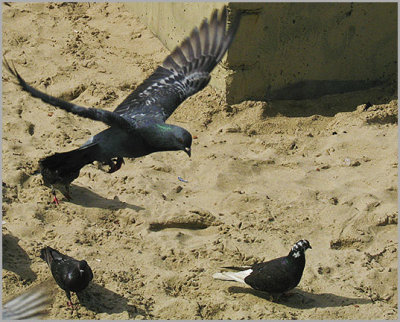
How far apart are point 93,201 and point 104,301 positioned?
62.1 inches

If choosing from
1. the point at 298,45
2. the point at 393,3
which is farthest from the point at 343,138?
the point at 393,3

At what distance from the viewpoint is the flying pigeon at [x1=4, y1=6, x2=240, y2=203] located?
642 centimetres

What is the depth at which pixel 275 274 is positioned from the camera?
19.4 ft

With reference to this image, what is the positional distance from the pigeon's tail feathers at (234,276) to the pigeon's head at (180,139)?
105 cm

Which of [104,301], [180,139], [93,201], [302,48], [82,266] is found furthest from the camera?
[302,48]

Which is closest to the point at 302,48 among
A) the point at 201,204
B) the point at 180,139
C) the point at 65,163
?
the point at 201,204

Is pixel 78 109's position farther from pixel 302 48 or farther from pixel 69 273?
pixel 302 48

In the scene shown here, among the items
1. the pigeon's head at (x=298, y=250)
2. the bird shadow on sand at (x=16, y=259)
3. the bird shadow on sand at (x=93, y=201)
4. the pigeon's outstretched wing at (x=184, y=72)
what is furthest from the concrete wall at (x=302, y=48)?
the bird shadow on sand at (x=16, y=259)

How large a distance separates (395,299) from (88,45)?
5.83m

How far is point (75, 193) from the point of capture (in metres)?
7.27

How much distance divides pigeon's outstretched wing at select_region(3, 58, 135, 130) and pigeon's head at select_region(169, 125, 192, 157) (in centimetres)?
39

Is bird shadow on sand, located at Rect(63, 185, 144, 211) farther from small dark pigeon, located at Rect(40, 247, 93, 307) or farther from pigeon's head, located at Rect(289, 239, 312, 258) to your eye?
pigeon's head, located at Rect(289, 239, 312, 258)

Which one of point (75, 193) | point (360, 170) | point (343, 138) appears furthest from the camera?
point (343, 138)

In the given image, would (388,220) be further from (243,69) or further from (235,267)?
(243,69)
